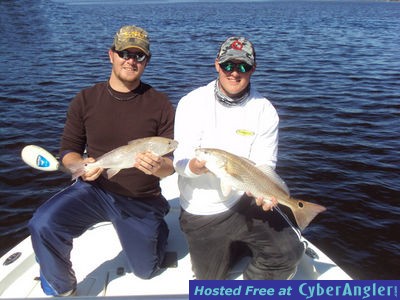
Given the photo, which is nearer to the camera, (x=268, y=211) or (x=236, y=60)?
(x=236, y=60)

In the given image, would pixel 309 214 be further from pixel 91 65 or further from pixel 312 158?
pixel 91 65

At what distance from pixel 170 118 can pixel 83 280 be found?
213 centimetres

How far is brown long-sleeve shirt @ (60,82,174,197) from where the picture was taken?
15.2 feet

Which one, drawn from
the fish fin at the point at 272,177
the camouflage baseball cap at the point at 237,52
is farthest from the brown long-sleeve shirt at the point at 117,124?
the fish fin at the point at 272,177

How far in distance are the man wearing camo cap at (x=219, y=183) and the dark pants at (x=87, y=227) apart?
476 millimetres

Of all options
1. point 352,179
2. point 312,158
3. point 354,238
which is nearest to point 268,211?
point 354,238

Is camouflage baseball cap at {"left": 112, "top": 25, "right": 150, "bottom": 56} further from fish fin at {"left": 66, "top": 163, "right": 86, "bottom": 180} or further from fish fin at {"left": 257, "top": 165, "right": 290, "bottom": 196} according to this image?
fish fin at {"left": 257, "top": 165, "right": 290, "bottom": 196}

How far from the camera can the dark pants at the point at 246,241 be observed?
4297 millimetres

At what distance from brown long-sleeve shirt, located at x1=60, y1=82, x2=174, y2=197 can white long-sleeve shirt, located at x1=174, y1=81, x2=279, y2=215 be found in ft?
1.14

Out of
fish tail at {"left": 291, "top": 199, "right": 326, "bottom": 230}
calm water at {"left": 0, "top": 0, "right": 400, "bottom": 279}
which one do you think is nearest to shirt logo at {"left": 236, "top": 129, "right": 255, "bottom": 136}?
fish tail at {"left": 291, "top": 199, "right": 326, "bottom": 230}

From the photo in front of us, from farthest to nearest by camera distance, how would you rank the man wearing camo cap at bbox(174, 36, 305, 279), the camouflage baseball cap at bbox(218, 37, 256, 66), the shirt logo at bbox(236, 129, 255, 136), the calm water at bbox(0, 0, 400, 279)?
1. the calm water at bbox(0, 0, 400, 279)
2. the shirt logo at bbox(236, 129, 255, 136)
3. the man wearing camo cap at bbox(174, 36, 305, 279)
4. the camouflage baseball cap at bbox(218, 37, 256, 66)

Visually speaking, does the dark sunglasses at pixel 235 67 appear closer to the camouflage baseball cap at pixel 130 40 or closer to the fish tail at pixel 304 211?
the camouflage baseball cap at pixel 130 40

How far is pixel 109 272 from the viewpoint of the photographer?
4.84 m

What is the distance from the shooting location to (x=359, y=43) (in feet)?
95.2
